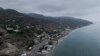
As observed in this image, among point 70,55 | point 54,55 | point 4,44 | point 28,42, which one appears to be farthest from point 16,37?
point 70,55

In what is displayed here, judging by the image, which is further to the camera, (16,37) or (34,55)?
(16,37)

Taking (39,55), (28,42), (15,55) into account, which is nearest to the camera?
(15,55)

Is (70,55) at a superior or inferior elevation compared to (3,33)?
inferior

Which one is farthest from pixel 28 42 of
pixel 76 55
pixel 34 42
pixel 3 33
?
pixel 76 55

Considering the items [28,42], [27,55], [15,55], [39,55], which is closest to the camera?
[15,55]

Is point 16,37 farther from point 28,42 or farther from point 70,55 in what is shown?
point 70,55

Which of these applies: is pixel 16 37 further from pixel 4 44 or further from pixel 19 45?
pixel 4 44

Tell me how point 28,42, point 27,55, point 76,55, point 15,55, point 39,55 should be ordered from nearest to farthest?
point 15,55, point 27,55, point 39,55, point 76,55, point 28,42

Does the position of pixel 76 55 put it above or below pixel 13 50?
below

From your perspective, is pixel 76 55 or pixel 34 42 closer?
pixel 76 55
